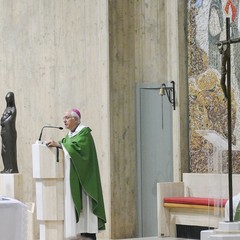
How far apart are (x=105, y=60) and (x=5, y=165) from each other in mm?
2257

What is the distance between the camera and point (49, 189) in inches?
414

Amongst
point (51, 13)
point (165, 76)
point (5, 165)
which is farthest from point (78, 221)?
point (51, 13)

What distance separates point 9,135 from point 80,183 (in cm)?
270

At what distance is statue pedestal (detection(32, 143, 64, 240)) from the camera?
34.1ft

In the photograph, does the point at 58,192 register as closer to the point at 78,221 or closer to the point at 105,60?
the point at 78,221

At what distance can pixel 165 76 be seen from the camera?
45.4ft

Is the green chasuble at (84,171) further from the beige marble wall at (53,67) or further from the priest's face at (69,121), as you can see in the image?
the beige marble wall at (53,67)

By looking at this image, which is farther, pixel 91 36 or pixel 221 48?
pixel 91 36

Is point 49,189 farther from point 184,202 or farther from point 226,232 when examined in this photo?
point 226,232

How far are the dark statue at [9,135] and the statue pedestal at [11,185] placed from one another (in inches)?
7.7

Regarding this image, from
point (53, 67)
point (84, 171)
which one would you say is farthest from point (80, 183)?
point (53, 67)

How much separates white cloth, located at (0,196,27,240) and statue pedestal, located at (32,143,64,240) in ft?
14.3

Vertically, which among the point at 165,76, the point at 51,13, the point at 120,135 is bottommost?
the point at 120,135

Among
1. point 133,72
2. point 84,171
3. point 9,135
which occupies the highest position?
point 133,72
